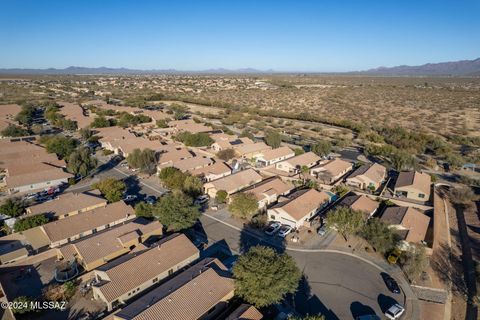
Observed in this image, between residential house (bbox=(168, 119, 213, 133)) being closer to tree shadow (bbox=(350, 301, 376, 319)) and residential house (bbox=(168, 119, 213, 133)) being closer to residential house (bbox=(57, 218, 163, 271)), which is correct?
residential house (bbox=(57, 218, 163, 271))

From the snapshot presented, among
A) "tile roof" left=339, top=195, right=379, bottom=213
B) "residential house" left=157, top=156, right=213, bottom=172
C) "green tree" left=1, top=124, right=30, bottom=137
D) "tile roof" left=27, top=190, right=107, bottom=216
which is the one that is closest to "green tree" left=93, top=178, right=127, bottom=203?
"tile roof" left=27, top=190, right=107, bottom=216

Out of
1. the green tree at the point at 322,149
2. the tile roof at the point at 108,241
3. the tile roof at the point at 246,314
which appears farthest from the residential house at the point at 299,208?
the green tree at the point at 322,149

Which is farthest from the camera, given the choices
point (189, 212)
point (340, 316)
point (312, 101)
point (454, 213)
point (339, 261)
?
point (312, 101)

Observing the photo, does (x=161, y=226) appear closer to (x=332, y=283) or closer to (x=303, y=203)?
(x=303, y=203)

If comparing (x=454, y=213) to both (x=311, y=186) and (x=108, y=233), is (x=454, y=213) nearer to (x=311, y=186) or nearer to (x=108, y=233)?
(x=311, y=186)

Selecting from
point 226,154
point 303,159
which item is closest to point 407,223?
point 303,159

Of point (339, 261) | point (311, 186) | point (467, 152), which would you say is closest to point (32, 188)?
point (311, 186)
